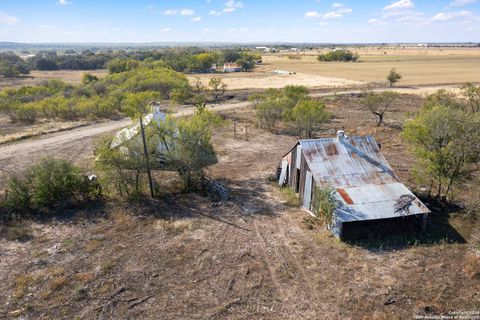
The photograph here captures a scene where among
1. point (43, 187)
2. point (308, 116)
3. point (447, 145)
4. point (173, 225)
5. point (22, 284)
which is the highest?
point (447, 145)

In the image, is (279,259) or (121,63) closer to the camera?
(279,259)

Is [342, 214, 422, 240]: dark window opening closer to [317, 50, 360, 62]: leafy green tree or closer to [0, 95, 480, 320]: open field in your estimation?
[0, 95, 480, 320]: open field

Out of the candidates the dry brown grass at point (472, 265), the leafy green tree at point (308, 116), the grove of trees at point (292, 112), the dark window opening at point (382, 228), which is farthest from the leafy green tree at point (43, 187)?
the grove of trees at point (292, 112)

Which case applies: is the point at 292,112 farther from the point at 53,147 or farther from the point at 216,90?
the point at 216,90

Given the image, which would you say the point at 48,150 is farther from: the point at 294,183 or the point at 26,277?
the point at 294,183

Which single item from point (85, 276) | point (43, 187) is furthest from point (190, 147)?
point (85, 276)

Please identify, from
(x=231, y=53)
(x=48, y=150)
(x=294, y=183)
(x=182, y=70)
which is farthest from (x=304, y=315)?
(x=231, y=53)

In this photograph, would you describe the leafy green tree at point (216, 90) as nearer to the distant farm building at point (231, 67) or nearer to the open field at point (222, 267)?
the open field at point (222, 267)
